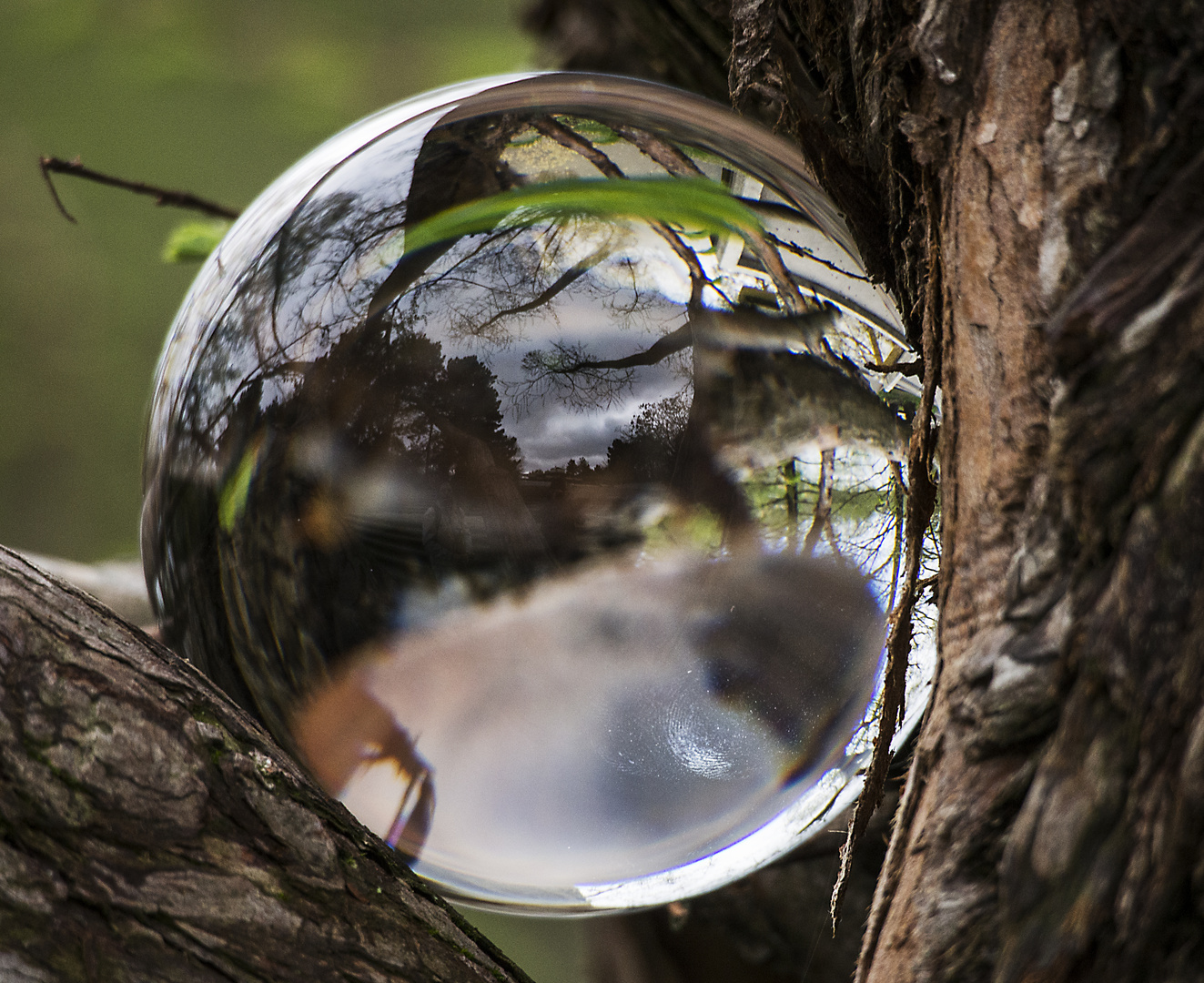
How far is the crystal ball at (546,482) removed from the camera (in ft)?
1.90

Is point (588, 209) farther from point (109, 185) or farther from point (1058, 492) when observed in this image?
point (109, 185)

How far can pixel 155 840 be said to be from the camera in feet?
1.60

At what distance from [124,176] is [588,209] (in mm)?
3080

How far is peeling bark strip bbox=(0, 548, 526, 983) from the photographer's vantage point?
47cm

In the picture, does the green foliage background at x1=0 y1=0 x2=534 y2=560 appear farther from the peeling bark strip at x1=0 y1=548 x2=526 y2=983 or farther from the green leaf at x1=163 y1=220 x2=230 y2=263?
the peeling bark strip at x1=0 y1=548 x2=526 y2=983

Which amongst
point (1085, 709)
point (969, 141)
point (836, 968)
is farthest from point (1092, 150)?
point (836, 968)

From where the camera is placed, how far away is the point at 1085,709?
1.26 ft

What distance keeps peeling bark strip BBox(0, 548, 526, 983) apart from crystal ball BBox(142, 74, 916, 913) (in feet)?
0.34

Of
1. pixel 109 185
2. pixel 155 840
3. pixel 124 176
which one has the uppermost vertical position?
pixel 124 176

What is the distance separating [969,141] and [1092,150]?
0.24 feet

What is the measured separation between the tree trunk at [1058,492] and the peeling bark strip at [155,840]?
0.91 ft

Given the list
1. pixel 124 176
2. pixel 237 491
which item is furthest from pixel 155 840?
pixel 124 176

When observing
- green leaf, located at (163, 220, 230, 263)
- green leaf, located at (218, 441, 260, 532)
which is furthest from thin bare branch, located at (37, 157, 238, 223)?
green leaf, located at (218, 441, 260, 532)

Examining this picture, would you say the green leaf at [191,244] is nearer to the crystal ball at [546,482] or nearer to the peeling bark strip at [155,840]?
the crystal ball at [546,482]
